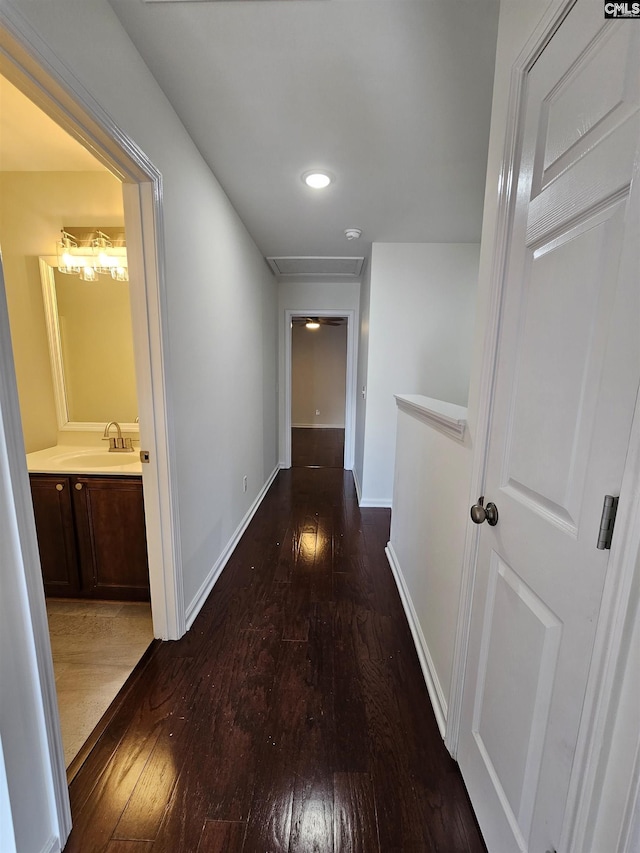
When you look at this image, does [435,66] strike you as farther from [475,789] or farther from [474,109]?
[475,789]

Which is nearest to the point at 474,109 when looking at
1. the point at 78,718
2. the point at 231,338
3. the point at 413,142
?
the point at 413,142

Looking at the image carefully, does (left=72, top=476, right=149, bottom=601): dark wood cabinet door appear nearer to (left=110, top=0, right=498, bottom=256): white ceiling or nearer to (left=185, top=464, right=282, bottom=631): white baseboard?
(left=185, top=464, right=282, bottom=631): white baseboard

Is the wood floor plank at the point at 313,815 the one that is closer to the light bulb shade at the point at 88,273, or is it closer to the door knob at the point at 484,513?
the door knob at the point at 484,513

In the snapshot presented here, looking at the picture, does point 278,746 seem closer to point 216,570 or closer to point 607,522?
point 216,570

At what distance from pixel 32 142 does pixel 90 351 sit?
3.49 feet

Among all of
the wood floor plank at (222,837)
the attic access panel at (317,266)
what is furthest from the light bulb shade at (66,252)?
the wood floor plank at (222,837)

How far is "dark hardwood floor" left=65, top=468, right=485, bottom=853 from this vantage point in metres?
0.93

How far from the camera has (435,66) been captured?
49.4 inches

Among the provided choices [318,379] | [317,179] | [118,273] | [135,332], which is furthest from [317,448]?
[135,332]

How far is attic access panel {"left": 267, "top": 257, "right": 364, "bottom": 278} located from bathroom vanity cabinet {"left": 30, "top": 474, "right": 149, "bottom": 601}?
2748 millimetres

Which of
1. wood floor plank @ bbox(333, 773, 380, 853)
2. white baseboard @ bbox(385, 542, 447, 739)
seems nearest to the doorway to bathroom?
wood floor plank @ bbox(333, 773, 380, 853)

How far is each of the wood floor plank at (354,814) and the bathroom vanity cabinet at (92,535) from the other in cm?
129

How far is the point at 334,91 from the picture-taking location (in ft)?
4.43

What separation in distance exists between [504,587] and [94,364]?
2.50 metres
